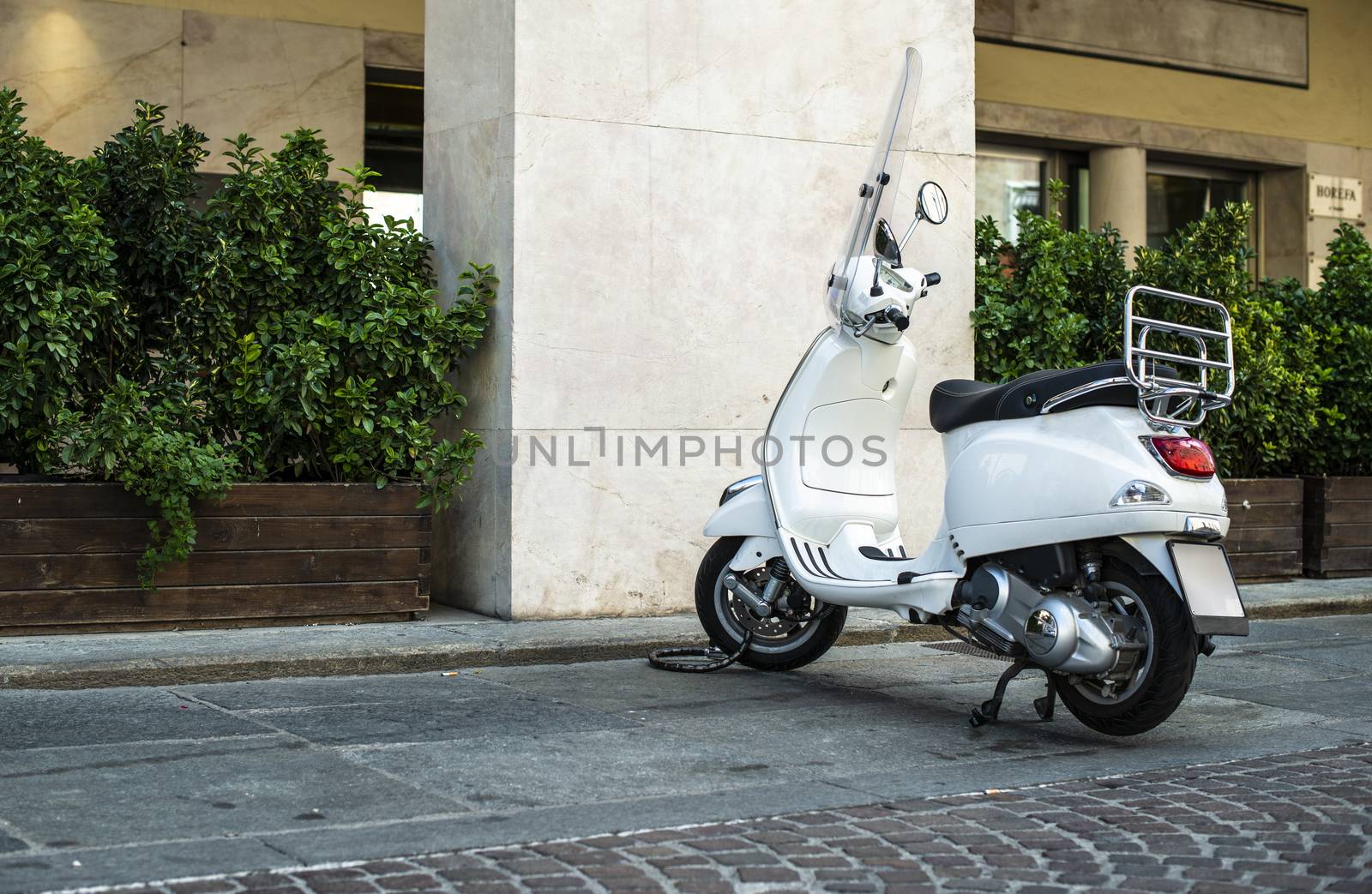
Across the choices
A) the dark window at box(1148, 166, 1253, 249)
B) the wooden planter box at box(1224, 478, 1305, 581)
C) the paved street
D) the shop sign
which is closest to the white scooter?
the paved street

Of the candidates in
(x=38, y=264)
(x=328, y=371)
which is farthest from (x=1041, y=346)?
(x=38, y=264)

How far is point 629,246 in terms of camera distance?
7777mm

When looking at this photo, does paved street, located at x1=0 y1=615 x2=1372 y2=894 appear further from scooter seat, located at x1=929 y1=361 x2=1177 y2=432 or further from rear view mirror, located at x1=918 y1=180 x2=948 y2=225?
rear view mirror, located at x1=918 y1=180 x2=948 y2=225

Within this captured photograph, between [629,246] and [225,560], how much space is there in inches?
96.3

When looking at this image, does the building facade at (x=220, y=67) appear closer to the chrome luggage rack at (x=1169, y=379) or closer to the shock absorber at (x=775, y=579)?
the shock absorber at (x=775, y=579)

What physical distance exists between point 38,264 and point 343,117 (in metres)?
5.07

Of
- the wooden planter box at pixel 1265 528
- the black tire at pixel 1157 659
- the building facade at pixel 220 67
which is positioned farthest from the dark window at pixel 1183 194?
the black tire at pixel 1157 659

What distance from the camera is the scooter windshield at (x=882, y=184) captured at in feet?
20.1

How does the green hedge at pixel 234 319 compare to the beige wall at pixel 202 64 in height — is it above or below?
below

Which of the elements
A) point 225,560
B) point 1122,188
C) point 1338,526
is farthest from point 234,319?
point 1122,188

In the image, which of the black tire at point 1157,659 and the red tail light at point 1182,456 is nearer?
the black tire at point 1157,659

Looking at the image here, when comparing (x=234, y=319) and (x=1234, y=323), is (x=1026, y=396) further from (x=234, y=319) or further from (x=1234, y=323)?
(x=1234, y=323)

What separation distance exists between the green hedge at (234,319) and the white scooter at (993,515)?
176 cm

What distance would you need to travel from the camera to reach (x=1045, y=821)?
4.16 meters
